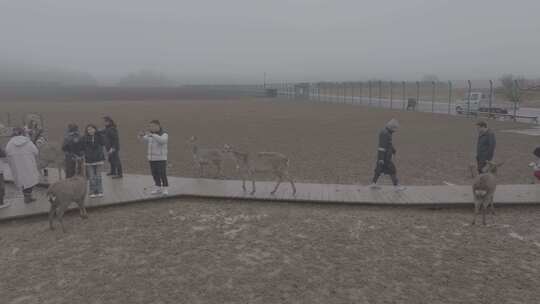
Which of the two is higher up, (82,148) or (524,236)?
(82,148)

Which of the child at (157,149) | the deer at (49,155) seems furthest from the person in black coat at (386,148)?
the deer at (49,155)

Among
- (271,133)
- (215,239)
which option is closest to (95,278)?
(215,239)

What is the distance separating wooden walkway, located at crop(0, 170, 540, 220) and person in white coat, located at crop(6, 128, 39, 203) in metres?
0.50

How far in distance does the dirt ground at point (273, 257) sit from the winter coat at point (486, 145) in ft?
4.29

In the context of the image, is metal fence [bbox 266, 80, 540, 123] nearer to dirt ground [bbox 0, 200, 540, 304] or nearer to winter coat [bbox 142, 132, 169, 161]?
dirt ground [bbox 0, 200, 540, 304]

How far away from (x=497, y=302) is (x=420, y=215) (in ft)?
11.7

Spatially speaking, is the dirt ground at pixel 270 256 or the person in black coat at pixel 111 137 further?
the person in black coat at pixel 111 137

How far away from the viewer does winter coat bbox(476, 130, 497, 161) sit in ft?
31.4

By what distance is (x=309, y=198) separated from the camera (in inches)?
380

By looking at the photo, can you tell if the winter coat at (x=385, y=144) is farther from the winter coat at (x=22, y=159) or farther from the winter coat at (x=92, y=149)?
the winter coat at (x=22, y=159)

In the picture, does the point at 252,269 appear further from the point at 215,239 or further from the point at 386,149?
the point at 386,149

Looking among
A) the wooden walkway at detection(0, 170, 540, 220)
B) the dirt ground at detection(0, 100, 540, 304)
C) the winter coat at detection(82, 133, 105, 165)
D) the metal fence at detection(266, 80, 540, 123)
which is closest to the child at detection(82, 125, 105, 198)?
the winter coat at detection(82, 133, 105, 165)

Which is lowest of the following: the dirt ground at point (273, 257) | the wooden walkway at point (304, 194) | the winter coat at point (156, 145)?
the dirt ground at point (273, 257)

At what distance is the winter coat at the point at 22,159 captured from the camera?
8945 mm
